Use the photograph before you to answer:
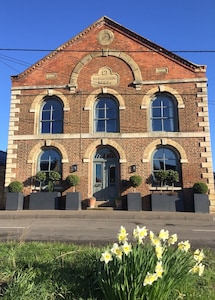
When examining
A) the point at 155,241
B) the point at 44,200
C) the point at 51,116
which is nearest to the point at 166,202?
the point at 44,200

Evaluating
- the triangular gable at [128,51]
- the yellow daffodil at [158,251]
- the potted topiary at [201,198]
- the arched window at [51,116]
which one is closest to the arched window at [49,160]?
the arched window at [51,116]

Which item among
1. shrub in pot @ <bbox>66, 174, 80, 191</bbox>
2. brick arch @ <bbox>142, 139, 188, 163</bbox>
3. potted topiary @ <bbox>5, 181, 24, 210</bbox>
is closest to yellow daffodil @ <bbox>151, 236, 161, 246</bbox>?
shrub in pot @ <bbox>66, 174, 80, 191</bbox>

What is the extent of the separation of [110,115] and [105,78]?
234 centimetres

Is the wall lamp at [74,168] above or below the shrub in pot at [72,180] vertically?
above

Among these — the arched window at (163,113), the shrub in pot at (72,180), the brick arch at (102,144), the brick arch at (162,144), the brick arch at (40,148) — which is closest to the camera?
the shrub in pot at (72,180)

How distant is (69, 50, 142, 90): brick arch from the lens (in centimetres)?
1883

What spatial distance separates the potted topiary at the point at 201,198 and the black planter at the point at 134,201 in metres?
2.95

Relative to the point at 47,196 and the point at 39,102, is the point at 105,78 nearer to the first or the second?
the point at 39,102

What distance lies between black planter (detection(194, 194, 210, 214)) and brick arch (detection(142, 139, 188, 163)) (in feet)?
7.40

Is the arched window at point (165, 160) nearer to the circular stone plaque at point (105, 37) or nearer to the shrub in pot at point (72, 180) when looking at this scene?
the shrub in pot at point (72, 180)

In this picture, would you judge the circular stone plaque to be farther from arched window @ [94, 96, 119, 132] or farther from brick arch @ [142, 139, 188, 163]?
brick arch @ [142, 139, 188, 163]

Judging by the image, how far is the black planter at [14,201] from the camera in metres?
17.0

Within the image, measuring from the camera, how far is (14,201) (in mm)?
17094

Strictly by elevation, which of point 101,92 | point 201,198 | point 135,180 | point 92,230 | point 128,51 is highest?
point 128,51
